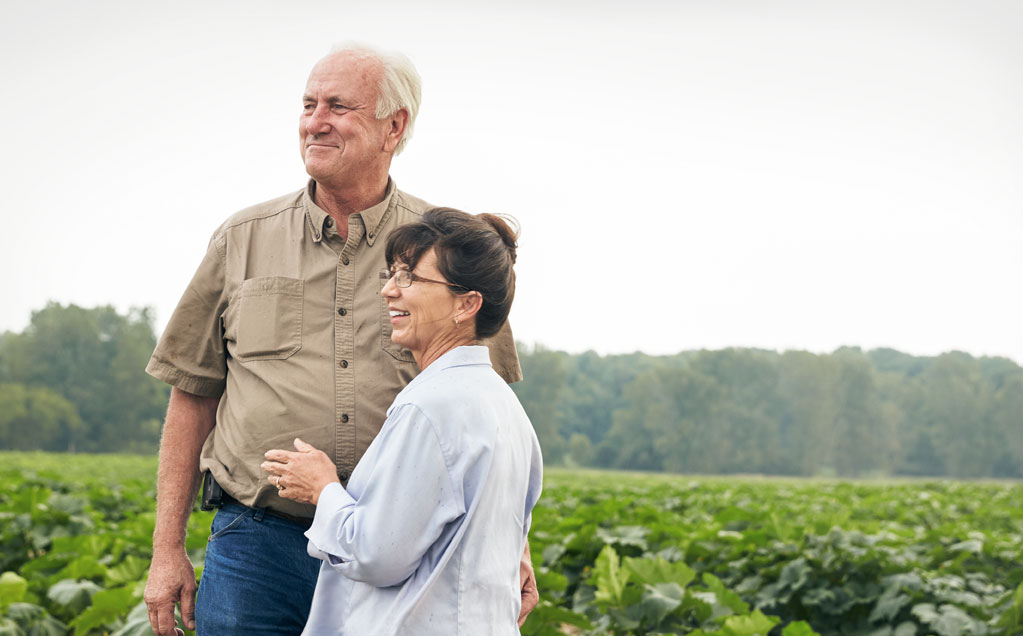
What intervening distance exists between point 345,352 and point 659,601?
2281 millimetres

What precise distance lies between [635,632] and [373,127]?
2.84 m

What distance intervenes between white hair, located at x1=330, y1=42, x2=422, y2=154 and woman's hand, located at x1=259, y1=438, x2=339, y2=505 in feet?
3.07

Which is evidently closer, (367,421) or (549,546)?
(367,421)

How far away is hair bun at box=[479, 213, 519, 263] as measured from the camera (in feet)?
7.11

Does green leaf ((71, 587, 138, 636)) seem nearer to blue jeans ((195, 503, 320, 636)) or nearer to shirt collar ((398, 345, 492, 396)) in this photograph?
blue jeans ((195, 503, 320, 636))

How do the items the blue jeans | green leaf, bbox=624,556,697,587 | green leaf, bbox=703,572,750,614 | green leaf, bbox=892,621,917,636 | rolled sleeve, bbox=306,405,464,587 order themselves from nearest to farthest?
rolled sleeve, bbox=306,405,464,587, the blue jeans, green leaf, bbox=703,572,750,614, green leaf, bbox=624,556,697,587, green leaf, bbox=892,621,917,636

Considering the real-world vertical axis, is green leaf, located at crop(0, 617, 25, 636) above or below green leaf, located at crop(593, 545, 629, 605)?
below

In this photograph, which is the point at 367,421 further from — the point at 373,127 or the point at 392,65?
the point at 392,65

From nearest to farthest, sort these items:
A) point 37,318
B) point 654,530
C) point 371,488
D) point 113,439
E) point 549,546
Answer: point 371,488 < point 549,546 < point 654,530 < point 113,439 < point 37,318

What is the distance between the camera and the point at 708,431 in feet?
305

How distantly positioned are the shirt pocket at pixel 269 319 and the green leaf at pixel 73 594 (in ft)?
7.42

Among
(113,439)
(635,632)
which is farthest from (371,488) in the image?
(113,439)

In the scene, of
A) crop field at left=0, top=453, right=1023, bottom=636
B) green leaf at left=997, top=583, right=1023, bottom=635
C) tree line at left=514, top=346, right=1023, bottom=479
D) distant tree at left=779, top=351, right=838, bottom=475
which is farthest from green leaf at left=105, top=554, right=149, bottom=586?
distant tree at left=779, top=351, right=838, bottom=475

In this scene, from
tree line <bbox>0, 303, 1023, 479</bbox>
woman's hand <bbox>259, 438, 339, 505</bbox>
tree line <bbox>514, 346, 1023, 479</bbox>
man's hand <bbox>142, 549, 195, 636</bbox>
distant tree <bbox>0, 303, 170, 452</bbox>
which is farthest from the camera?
tree line <bbox>514, 346, 1023, 479</bbox>
